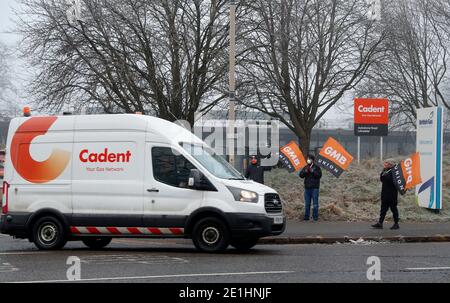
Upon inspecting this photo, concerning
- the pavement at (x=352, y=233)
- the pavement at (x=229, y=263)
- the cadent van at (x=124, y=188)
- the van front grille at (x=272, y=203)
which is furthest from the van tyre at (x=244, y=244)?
the pavement at (x=352, y=233)

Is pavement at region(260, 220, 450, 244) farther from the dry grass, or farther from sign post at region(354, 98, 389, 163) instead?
sign post at region(354, 98, 389, 163)

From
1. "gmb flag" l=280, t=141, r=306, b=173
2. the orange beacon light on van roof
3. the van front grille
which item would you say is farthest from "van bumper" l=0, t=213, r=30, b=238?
"gmb flag" l=280, t=141, r=306, b=173

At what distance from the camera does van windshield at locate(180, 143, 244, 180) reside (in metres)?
14.6

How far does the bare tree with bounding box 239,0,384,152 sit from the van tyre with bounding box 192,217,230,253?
11.2m

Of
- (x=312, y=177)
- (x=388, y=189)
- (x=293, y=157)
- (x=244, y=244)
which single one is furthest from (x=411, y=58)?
(x=244, y=244)

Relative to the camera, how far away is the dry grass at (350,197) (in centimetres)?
2189

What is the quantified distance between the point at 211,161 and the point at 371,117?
14101mm

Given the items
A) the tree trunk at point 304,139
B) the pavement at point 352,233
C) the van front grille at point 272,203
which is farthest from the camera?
the tree trunk at point 304,139

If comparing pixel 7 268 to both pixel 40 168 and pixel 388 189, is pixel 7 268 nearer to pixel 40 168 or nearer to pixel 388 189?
pixel 40 168

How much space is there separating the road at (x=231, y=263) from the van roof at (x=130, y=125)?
7.52 ft

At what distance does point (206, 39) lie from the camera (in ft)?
78.6

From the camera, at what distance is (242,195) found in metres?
14.2

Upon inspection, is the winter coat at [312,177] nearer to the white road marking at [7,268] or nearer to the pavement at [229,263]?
the pavement at [229,263]
